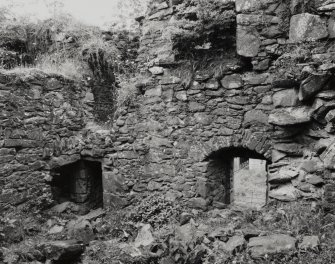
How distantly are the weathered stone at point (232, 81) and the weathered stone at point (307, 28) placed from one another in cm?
119

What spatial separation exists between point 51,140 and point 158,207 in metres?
2.66

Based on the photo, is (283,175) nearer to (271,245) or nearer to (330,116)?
(330,116)

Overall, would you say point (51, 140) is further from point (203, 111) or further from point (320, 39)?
point (320, 39)

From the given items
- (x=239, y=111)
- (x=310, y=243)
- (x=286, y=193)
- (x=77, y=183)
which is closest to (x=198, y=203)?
(x=239, y=111)

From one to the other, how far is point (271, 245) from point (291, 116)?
5.27 ft

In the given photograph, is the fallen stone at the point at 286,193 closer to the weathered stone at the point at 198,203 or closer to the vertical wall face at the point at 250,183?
the weathered stone at the point at 198,203

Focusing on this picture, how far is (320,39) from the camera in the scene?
13.1 feet

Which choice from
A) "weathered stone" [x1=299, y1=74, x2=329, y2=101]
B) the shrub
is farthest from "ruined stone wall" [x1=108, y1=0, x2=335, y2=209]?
the shrub

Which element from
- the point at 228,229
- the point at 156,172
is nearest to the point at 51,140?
the point at 156,172

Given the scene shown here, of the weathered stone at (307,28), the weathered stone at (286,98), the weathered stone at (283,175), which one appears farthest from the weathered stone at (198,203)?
the weathered stone at (307,28)

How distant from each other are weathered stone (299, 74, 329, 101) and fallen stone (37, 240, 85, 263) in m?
3.83

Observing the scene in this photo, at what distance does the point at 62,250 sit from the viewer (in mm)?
4711

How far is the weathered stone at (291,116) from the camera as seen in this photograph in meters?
4.02

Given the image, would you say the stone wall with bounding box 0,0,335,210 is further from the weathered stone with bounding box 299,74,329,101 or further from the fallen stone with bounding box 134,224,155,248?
the fallen stone with bounding box 134,224,155,248
